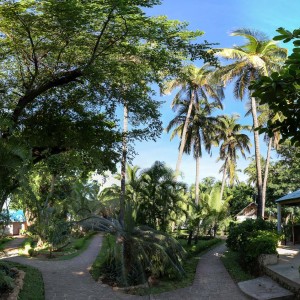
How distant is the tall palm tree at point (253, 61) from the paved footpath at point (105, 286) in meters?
8.74

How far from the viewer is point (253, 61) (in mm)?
21219

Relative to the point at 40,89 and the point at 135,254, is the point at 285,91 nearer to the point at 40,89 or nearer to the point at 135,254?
the point at 40,89

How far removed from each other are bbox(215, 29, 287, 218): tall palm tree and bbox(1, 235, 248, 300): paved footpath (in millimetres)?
8743

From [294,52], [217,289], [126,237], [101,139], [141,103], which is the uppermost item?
[141,103]

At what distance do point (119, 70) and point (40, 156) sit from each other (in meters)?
3.63

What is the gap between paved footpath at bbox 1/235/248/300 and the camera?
1026 cm

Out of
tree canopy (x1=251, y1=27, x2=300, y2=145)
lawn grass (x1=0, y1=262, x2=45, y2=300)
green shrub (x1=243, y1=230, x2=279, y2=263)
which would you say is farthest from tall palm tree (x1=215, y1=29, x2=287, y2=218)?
tree canopy (x1=251, y1=27, x2=300, y2=145)

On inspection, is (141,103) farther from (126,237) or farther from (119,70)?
(126,237)

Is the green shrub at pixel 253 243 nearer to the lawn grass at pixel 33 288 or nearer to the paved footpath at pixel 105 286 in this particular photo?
the paved footpath at pixel 105 286

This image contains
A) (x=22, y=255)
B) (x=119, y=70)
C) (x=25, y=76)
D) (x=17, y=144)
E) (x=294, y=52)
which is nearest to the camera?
(x=294, y=52)

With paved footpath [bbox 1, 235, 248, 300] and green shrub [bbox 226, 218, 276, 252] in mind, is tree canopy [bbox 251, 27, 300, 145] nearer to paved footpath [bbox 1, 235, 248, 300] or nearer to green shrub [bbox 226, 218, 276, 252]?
paved footpath [bbox 1, 235, 248, 300]

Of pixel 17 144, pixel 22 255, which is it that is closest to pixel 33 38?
pixel 17 144

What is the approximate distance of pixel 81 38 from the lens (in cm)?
951

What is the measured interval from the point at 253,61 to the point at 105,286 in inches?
594
